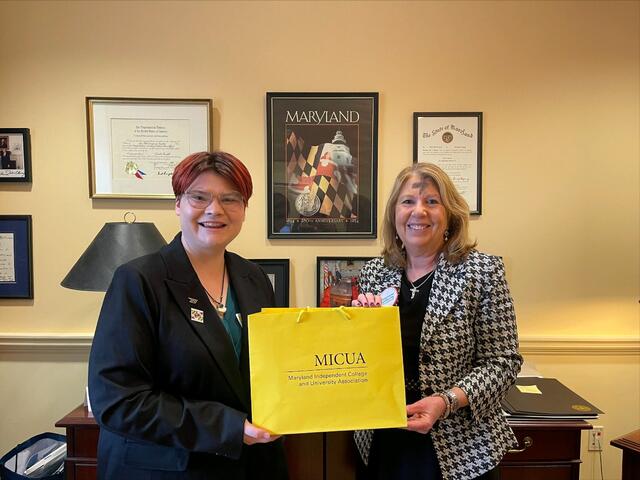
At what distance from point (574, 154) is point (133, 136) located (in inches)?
80.8

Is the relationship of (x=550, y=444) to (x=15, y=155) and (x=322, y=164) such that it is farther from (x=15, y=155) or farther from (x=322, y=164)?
(x=15, y=155)

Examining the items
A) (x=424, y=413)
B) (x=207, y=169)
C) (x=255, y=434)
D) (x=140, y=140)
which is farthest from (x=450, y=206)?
(x=140, y=140)

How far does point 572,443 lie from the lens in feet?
4.98

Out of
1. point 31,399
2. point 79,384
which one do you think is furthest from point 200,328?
point 31,399

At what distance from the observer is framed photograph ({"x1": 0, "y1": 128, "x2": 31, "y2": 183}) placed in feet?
6.37

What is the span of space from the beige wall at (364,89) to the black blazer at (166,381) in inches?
40.4

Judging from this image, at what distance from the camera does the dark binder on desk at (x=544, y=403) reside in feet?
4.97

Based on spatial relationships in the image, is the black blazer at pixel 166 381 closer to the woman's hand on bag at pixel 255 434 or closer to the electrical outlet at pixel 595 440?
the woman's hand on bag at pixel 255 434

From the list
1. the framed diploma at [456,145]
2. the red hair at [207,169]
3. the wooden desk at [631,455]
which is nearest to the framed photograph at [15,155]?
the red hair at [207,169]

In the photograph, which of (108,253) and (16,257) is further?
(16,257)

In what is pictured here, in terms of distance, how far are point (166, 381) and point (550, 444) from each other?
137cm

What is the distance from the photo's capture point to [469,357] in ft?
3.75

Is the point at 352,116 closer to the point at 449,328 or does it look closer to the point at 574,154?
the point at 574,154

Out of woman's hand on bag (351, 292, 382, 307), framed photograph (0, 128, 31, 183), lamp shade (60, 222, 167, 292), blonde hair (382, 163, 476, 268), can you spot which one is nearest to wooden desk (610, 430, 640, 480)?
blonde hair (382, 163, 476, 268)
